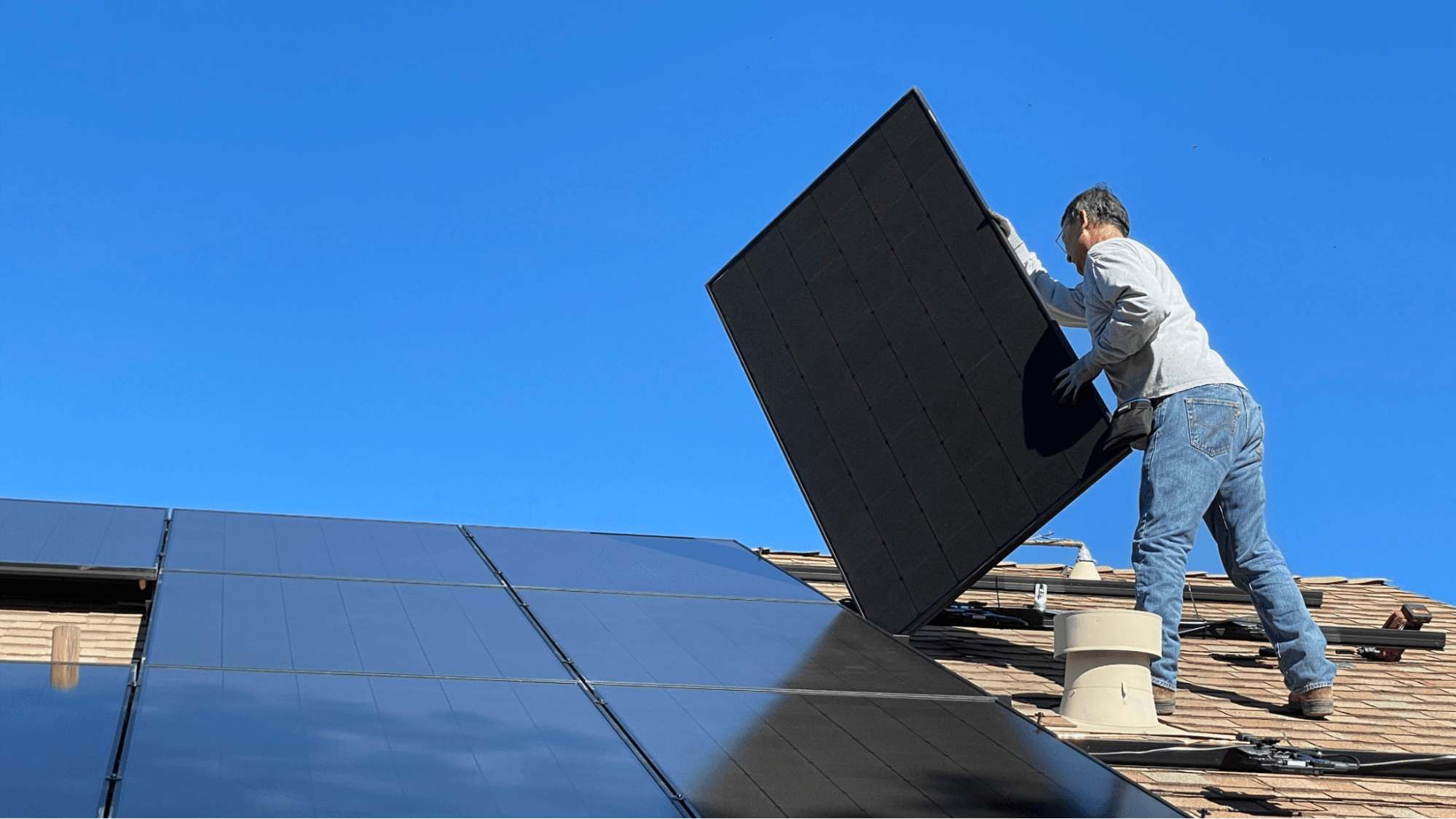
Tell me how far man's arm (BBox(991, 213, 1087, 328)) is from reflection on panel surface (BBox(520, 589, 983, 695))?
176 centimetres

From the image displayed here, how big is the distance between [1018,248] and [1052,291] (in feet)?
0.94

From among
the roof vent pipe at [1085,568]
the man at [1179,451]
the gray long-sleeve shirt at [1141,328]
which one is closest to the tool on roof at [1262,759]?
the man at [1179,451]

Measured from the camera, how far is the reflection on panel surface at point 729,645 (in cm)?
505

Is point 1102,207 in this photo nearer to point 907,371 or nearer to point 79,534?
point 907,371

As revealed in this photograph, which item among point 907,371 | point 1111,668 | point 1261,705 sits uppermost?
point 907,371

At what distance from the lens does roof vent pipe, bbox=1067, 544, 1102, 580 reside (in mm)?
10016

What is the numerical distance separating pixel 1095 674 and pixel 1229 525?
125cm

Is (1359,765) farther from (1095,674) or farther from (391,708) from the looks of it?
(391,708)

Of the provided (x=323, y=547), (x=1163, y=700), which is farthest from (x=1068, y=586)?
(x=323, y=547)

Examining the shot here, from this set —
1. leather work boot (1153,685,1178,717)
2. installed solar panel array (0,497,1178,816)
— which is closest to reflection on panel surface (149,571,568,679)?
installed solar panel array (0,497,1178,816)

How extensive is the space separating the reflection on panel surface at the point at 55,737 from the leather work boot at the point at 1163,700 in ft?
12.5

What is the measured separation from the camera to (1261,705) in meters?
6.32

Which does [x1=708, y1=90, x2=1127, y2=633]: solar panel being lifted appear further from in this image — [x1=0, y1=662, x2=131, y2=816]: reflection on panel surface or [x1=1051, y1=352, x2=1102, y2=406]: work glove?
[x1=0, y1=662, x2=131, y2=816]: reflection on panel surface

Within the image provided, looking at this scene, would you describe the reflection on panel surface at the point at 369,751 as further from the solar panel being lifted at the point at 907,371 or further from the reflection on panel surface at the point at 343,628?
the solar panel being lifted at the point at 907,371
